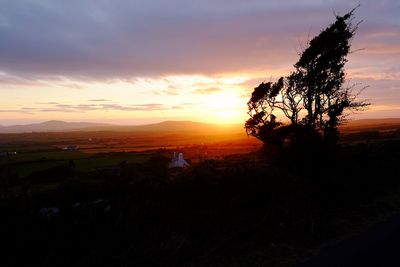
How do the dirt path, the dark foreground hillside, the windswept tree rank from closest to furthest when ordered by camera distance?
1. the dirt path
2. the dark foreground hillside
3. the windswept tree

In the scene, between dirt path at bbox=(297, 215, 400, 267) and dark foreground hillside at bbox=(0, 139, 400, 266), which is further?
dark foreground hillside at bbox=(0, 139, 400, 266)

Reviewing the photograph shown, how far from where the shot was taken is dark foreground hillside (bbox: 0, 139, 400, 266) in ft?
26.4

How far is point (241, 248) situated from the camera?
8859mm

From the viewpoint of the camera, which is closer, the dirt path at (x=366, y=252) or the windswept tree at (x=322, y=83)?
the dirt path at (x=366, y=252)

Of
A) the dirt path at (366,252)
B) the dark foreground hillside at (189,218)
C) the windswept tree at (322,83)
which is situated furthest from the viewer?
the windswept tree at (322,83)

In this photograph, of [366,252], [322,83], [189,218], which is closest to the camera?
[366,252]

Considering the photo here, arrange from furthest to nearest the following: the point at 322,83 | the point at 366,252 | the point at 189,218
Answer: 1. the point at 322,83
2. the point at 189,218
3. the point at 366,252

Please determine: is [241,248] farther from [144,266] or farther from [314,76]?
[314,76]

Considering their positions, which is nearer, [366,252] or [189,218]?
[366,252]

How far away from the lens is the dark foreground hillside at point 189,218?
8047 mm

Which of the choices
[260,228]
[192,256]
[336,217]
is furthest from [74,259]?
[336,217]

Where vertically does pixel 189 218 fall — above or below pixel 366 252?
above

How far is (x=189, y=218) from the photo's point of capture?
9.70 m

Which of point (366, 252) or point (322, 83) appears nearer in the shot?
point (366, 252)
